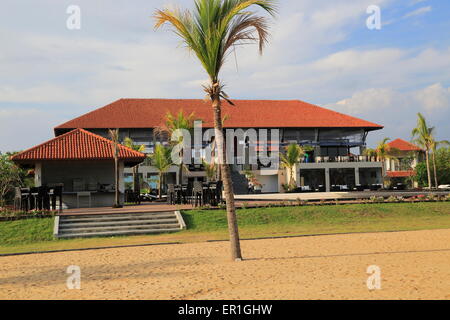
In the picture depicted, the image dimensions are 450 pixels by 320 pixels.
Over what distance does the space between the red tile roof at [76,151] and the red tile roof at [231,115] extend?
16745 millimetres

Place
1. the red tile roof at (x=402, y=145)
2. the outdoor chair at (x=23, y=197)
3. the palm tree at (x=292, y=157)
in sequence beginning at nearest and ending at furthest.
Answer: the outdoor chair at (x=23, y=197), the palm tree at (x=292, y=157), the red tile roof at (x=402, y=145)

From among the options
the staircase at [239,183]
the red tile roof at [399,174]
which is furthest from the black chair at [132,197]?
the red tile roof at [399,174]

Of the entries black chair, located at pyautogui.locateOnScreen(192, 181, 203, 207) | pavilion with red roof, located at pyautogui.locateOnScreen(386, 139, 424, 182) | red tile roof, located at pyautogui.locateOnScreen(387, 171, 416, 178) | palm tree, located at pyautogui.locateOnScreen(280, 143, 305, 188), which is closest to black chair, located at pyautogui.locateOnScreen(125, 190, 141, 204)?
black chair, located at pyautogui.locateOnScreen(192, 181, 203, 207)

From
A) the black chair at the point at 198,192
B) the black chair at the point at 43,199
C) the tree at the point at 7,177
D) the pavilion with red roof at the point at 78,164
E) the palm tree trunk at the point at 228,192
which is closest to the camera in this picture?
the palm tree trunk at the point at 228,192

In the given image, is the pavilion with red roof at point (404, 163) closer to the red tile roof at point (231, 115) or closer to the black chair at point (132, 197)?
the red tile roof at point (231, 115)

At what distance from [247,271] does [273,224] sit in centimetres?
837

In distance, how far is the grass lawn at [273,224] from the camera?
13.7 meters

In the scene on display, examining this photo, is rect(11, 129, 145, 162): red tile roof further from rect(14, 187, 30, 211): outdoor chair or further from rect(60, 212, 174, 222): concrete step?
rect(60, 212, 174, 222): concrete step

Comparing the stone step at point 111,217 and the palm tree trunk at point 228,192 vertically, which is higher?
the palm tree trunk at point 228,192

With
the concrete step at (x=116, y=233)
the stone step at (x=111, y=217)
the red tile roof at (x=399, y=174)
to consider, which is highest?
the red tile roof at (x=399, y=174)

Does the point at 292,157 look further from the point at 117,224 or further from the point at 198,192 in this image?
the point at 117,224

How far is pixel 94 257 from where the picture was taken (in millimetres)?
10773

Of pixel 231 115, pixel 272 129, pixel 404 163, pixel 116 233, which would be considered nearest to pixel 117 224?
pixel 116 233
